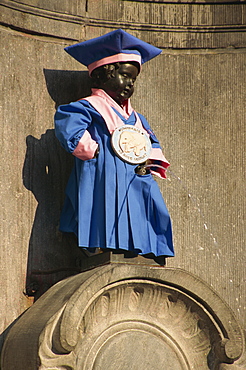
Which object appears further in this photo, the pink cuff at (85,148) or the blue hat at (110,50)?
the blue hat at (110,50)

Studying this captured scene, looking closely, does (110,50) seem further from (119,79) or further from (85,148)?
(85,148)

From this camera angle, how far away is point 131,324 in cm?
538

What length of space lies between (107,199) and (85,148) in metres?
0.32

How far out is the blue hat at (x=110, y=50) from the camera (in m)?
5.80

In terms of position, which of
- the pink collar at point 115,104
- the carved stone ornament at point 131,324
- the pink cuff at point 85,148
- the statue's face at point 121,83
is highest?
the statue's face at point 121,83

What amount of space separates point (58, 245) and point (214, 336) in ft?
3.74

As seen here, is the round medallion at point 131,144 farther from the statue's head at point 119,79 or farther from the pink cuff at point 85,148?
the statue's head at point 119,79

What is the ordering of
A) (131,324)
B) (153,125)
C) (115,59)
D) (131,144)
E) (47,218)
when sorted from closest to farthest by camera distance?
1. (131,324)
2. (131,144)
3. (115,59)
4. (47,218)
5. (153,125)

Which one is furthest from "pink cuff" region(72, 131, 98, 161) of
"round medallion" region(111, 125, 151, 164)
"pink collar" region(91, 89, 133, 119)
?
"pink collar" region(91, 89, 133, 119)

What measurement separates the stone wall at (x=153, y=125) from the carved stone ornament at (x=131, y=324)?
19.7 inches

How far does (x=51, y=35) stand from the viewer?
20.7 feet

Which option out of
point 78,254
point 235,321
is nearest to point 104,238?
point 78,254

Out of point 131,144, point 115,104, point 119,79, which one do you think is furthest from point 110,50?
point 131,144

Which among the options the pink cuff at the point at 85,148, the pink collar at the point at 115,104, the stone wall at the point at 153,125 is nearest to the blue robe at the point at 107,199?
the pink cuff at the point at 85,148
